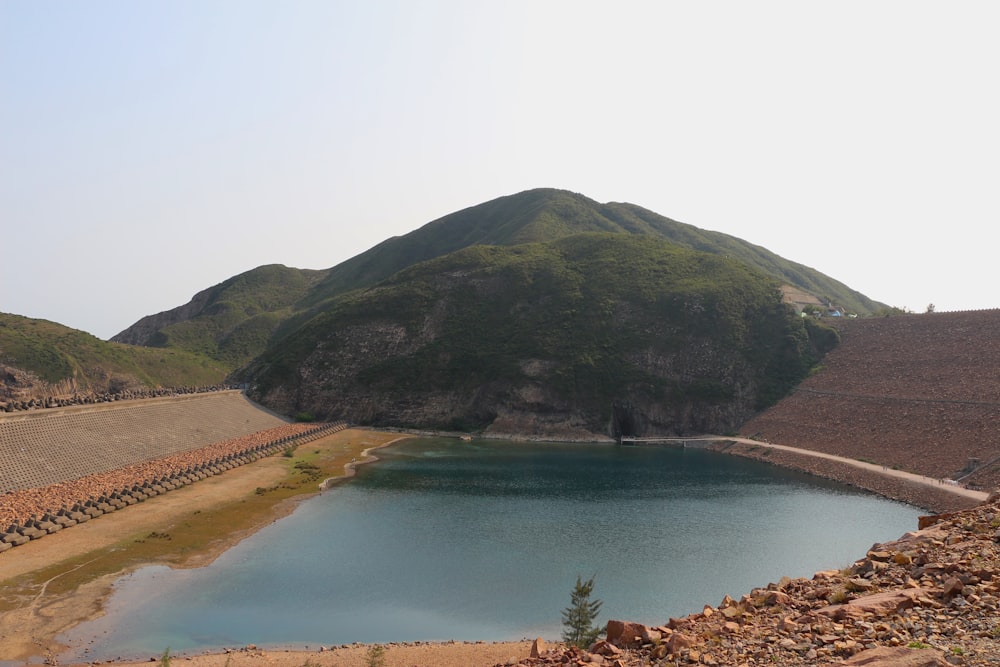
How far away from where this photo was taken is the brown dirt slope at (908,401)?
263ft

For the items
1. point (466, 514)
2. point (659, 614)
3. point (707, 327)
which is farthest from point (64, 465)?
point (707, 327)

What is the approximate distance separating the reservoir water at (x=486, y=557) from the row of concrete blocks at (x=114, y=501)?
1288 cm

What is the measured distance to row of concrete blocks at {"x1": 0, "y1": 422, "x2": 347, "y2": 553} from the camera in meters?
48.0

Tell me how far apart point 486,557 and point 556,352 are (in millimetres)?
88853

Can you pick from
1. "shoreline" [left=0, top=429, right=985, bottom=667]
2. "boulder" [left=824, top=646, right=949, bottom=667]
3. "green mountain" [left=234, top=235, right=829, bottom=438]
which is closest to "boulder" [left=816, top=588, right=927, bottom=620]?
"boulder" [left=824, top=646, right=949, bottom=667]

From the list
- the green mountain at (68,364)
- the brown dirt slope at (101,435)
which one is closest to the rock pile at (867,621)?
the brown dirt slope at (101,435)

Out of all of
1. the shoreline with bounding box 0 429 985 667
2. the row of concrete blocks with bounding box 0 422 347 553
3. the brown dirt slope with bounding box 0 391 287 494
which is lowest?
the shoreline with bounding box 0 429 985 667

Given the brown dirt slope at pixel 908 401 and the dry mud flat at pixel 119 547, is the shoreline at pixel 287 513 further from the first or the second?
the brown dirt slope at pixel 908 401

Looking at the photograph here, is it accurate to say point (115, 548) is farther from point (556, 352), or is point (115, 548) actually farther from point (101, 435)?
point (556, 352)

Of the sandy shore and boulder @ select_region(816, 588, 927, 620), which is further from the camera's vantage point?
the sandy shore

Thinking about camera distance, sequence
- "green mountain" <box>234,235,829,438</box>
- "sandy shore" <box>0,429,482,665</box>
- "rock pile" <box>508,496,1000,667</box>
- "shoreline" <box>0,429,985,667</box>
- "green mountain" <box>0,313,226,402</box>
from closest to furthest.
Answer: "rock pile" <box>508,496,1000,667</box> → "shoreline" <box>0,429,985,667</box> → "sandy shore" <box>0,429,482,665</box> → "green mountain" <box>0,313,226,402</box> → "green mountain" <box>234,235,829,438</box>

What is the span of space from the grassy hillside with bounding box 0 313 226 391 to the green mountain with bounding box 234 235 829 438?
20.5 m

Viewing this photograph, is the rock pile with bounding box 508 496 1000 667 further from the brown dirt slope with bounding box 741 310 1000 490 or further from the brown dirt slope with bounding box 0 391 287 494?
the brown dirt slope with bounding box 741 310 1000 490

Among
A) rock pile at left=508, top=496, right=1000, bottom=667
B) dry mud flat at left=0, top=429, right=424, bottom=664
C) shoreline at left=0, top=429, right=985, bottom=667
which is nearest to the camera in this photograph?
rock pile at left=508, top=496, right=1000, bottom=667
